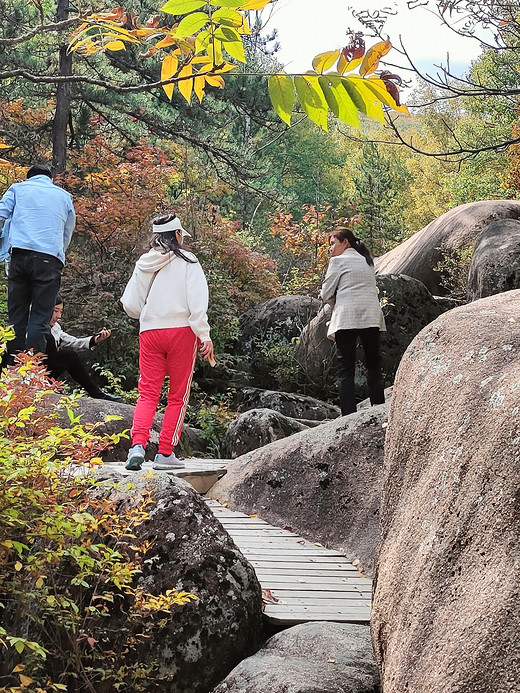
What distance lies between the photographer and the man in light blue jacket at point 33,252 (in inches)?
266

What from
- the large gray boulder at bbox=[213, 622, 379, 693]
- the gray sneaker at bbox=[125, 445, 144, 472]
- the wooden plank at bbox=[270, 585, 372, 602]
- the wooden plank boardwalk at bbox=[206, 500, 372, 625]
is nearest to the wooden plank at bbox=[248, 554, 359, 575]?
the wooden plank boardwalk at bbox=[206, 500, 372, 625]

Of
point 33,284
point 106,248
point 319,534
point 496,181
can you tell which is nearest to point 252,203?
point 496,181

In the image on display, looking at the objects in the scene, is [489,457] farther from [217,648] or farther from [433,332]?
[217,648]

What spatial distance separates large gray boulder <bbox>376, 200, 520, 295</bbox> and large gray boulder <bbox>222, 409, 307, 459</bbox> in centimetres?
672

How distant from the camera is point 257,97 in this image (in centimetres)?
1416

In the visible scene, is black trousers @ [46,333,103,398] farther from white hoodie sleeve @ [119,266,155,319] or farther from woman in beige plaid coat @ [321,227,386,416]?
woman in beige plaid coat @ [321,227,386,416]

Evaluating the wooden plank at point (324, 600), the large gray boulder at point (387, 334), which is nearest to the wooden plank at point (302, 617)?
the wooden plank at point (324, 600)

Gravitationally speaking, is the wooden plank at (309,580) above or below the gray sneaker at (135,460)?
below

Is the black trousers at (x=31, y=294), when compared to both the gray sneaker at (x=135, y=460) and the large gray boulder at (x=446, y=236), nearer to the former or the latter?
the gray sneaker at (x=135, y=460)

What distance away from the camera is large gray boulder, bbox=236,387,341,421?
433 inches

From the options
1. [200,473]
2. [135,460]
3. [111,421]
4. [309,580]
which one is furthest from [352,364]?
[309,580]

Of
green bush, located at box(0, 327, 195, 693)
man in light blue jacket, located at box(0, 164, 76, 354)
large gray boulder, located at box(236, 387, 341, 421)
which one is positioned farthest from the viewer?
large gray boulder, located at box(236, 387, 341, 421)

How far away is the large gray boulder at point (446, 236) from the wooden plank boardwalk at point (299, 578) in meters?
9.31

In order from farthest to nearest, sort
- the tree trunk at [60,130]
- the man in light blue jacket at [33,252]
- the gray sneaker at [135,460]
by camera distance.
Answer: the tree trunk at [60,130], the man in light blue jacket at [33,252], the gray sneaker at [135,460]
